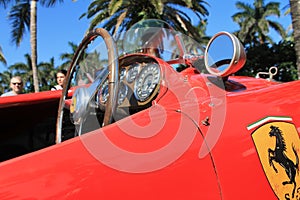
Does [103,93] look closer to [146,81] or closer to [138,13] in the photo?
[146,81]

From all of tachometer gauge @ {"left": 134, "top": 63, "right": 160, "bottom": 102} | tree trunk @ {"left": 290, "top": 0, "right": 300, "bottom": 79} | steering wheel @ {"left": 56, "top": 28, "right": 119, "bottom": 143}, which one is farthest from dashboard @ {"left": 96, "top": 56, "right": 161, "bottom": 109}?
tree trunk @ {"left": 290, "top": 0, "right": 300, "bottom": 79}

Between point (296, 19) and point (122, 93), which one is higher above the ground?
point (296, 19)

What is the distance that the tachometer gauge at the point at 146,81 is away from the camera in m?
2.06

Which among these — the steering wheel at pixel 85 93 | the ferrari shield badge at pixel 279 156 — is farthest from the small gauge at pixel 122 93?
the ferrari shield badge at pixel 279 156

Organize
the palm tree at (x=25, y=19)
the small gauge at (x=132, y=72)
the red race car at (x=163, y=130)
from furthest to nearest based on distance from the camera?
the palm tree at (x=25, y=19) → the small gauge at (x=132, y=72) → the red race car at (x=163, y=130)

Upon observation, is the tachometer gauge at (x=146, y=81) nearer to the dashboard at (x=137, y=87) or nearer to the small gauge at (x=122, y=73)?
the dashboard at (x=137, y=87)

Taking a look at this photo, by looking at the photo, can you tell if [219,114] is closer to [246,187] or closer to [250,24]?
[246,187]

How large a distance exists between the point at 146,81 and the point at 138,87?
6 cm

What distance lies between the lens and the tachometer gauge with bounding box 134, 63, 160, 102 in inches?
81.0

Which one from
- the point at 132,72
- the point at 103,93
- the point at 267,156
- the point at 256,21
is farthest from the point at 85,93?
the point at 256,21

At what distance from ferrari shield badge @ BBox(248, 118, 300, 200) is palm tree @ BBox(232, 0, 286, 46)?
34954mm

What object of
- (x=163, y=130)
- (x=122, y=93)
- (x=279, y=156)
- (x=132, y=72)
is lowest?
(x=279, y=156)

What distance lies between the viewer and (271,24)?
A: 125 ft

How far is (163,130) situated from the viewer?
1583 mm
